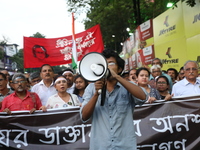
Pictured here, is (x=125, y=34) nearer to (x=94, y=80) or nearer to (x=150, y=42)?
(x=150, y=42)

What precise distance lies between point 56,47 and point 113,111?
22.3ft

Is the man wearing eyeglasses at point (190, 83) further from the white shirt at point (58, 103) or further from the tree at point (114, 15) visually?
the tree at point (114, 15)

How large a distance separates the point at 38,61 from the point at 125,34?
23.0 meters

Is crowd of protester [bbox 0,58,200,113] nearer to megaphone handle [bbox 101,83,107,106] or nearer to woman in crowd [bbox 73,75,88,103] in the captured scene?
woman in crowd [bbox 73,75,88,103]

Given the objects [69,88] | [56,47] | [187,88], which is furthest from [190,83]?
[56,47]

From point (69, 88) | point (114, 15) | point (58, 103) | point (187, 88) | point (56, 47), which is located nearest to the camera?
point (58, 103)

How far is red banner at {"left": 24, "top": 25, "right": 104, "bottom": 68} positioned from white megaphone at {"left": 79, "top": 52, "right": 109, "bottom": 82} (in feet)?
21.2

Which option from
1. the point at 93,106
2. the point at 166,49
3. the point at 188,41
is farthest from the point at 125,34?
the point at 93,106

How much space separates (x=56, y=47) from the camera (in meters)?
9.12

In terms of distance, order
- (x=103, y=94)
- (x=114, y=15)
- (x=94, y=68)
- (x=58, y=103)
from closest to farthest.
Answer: (x=94, y=68), (x=103, y=94), (x=58, y=103), (x=114, y=15)

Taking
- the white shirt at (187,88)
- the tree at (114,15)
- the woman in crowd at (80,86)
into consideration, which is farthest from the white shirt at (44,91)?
the tree at (114,15)

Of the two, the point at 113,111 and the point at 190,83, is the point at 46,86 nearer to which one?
the point at 190,83

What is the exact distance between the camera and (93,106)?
2.51m

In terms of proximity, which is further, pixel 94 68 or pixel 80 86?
pixel 80 86
